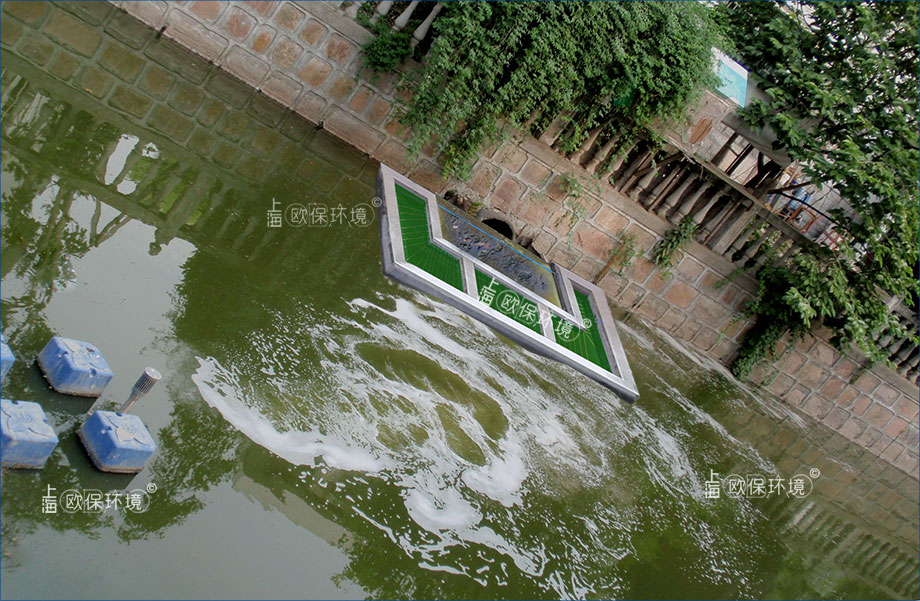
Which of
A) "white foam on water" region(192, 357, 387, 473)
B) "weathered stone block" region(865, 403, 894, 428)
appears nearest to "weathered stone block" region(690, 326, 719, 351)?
"weathered stone block" region(865, 403, 894, 428)

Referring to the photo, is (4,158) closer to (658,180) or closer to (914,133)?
(658,180)

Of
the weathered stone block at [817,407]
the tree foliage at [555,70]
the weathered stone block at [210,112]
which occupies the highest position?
the tree foliage at [555,70]

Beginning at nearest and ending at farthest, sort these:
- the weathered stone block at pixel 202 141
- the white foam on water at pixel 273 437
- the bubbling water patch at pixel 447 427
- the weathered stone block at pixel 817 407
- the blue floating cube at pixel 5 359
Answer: the blue floating cube at pixel 5 359 → the white foam on water at pixel 273 437 → the bubbling water patch at pixel 447 427 → the weathered stone block at pixel 202 141 → the weathered stone block at pixel 817 407

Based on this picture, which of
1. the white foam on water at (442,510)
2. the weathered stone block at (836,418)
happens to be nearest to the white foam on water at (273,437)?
the white foam on water at (442,510)

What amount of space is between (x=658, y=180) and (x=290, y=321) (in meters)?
4.89

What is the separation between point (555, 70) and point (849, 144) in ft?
10.2

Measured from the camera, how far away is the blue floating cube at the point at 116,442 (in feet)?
10.7

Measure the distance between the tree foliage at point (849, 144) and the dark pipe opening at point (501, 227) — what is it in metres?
2.74

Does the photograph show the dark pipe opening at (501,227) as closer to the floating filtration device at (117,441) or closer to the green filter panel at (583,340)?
the green filter panel at (583,340)

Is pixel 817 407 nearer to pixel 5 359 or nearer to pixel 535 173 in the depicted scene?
pixel 535 173

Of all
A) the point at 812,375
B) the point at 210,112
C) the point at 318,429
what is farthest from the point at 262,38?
the point at 812,375

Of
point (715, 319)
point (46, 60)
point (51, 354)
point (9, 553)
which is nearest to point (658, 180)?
point (715, 319)

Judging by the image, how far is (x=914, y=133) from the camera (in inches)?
321

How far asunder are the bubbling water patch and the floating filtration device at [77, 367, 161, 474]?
662 millimetres
